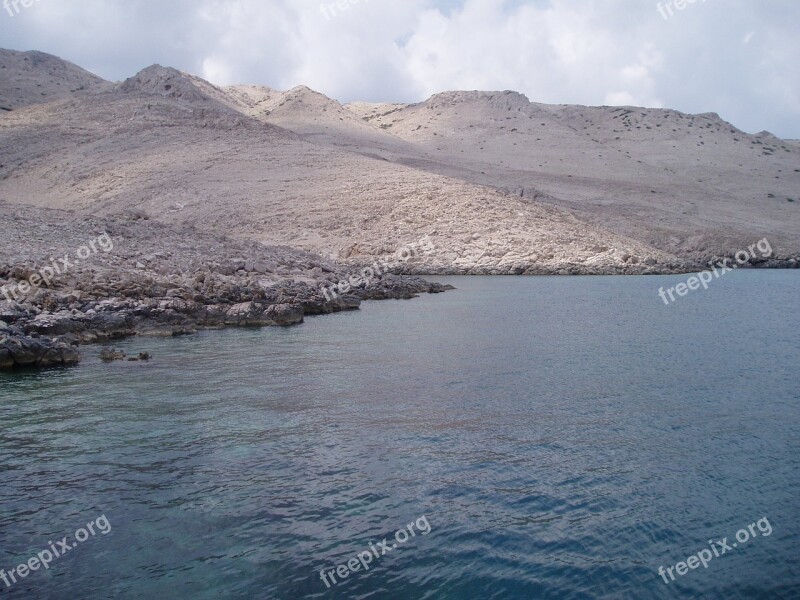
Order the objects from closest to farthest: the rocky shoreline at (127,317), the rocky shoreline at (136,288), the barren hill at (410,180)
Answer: the rocky shoreline at (127,317)
the rocky shoreline at (136,288)
the barren hill at (410,180)

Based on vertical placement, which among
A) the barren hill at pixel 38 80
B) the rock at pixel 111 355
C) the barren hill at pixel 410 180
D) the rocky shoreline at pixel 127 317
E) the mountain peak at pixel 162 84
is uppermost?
the barren hill at pixel 38 80

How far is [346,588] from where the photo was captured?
235 inches

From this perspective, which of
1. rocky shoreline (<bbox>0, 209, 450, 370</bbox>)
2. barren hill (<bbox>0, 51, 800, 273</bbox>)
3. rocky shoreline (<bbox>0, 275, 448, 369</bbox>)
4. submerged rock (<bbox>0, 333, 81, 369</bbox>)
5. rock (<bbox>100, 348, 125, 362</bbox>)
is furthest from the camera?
barren hill (<bbox>0, 51, 800, 273</bbox>)

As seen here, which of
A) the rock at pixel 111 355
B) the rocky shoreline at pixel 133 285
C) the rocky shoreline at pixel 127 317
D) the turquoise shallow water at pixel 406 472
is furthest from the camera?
the rocky shoreline at pixel 133 285

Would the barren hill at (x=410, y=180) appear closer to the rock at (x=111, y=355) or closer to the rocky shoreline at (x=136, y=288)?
the rocky shoreline at (x=136, y=288)

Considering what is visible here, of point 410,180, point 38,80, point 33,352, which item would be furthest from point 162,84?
point 33,352

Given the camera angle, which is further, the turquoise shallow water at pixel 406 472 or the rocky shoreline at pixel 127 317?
the rocky shoreline at pixel 127 317

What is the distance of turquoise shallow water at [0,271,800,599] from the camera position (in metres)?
6.23

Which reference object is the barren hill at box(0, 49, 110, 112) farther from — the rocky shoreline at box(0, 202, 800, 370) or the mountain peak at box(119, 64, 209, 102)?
the rocky shoreline at box(0, 202, 800, 370)

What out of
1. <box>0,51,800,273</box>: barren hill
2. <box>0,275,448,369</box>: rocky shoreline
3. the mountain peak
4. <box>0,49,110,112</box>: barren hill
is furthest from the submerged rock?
<box>0,49,110,112</box>: barren hill

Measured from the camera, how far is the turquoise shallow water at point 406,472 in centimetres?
623

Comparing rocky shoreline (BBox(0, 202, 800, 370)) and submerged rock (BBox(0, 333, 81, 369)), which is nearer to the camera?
submerged rock (BBox(0, 333, 81, 369))

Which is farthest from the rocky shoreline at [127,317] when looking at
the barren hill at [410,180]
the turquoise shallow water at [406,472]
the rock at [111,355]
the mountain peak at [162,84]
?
the mountain peak at [162,84]

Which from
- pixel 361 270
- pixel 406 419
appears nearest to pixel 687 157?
pixel 361 270
